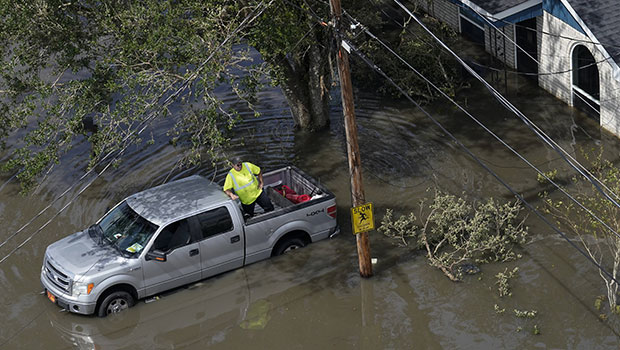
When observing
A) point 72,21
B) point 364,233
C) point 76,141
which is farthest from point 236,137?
point 364,233

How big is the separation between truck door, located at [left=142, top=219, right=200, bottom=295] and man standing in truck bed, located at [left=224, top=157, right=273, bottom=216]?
1.14m

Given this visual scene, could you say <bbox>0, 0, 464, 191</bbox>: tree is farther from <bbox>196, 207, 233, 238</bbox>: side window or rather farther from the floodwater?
the floodwater

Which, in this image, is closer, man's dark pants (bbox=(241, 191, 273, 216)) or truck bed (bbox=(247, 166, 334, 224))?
truck bed (bbox=(247, 166, 334, 224))

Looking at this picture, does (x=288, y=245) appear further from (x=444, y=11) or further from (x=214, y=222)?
(x=444, y=11)

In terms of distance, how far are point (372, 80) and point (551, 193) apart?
24.7 feet

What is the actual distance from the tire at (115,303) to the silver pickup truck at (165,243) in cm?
2

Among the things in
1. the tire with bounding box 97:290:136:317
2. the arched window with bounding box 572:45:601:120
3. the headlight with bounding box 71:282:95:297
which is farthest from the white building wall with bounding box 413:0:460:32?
the headlight with bounding box 71:282:95:297

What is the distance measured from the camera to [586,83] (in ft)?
65.4

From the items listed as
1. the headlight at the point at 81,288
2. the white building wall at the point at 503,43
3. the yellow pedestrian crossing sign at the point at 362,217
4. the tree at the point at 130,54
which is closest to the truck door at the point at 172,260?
the headlight at the point at 81,288

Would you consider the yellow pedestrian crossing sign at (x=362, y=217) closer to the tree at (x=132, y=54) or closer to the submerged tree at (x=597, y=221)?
the tree at (x=132, y=54)

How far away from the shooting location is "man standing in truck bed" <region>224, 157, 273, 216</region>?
14.8 meters

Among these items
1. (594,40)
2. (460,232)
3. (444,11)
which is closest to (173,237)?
(460,232)

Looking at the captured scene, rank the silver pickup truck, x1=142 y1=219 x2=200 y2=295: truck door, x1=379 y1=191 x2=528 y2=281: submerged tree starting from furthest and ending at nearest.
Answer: x1=379 y1=191 x2=528 y2=281: submerged tree, x1=142 y1=219 x2=200 y2=295: truck door, the silver pickup truck

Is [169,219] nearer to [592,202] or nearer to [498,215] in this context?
[498,215]
